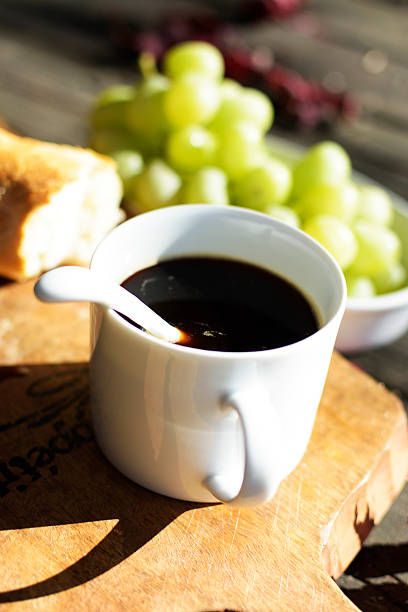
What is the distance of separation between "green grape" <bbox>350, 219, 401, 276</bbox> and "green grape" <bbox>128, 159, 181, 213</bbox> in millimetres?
289

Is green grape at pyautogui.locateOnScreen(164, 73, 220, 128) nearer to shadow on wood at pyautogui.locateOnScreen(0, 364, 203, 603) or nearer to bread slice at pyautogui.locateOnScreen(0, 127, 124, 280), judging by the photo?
bread slice at pyautogui.locateOnScreen(0, 127, 124, 280)

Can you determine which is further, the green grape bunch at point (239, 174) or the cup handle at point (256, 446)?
the green grape bunch at point (239, 174)

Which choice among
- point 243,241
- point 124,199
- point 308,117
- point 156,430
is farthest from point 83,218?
point 308,117

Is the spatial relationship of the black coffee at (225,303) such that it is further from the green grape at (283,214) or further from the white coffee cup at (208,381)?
the green grape at (283,214)

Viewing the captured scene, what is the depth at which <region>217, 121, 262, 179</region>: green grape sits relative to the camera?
1.02 meters

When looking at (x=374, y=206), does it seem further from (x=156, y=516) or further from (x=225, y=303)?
(x=156, y=516)

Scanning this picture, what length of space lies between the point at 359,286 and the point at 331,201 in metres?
0.13

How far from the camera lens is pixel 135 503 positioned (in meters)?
0.65

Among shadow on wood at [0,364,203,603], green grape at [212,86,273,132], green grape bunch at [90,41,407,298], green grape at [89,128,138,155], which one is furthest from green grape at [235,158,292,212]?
shadow on wood at [0,364,203,603]

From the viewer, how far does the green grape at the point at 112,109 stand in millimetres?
1164

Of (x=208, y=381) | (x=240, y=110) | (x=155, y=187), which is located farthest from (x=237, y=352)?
(x=240, y=110)

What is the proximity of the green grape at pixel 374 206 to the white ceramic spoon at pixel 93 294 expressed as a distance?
540 mm

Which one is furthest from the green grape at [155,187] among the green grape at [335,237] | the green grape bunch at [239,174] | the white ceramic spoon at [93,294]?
the white ceramic spoon at [93,294]

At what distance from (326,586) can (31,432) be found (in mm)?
→ 336
